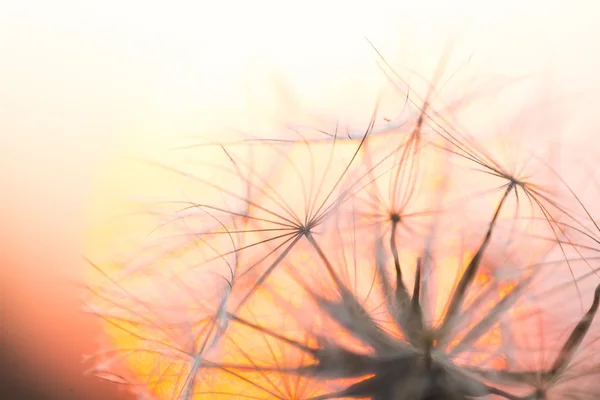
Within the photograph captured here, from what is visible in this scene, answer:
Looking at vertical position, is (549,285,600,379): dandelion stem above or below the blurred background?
below

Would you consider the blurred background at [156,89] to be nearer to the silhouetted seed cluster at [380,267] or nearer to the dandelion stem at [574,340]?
the silhouetted seed cluster at [380,267]

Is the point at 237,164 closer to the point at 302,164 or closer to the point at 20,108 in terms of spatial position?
the point at 302,164

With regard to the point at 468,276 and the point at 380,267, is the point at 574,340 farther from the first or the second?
the point at 380,267

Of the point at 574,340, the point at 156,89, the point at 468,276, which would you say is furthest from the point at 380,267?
the point at 156,89

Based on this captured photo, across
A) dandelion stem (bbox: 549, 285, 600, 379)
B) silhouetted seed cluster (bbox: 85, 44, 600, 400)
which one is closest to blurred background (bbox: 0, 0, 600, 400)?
silhouetted seed cluster (bbox: 85, 44, 600, 400)

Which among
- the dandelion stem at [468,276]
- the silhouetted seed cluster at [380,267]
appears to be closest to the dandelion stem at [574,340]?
the silhouetted seed cluster at [380,267]

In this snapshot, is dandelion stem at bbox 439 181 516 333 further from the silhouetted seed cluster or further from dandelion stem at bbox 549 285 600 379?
dandelion stem at bbox 549 285 600 379
